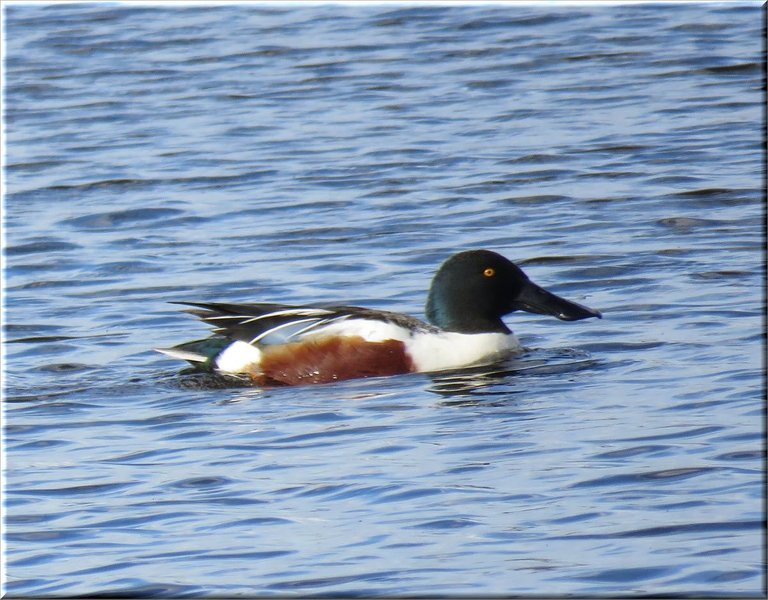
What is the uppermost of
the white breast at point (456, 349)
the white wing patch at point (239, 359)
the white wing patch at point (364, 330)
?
the white wing patch at point (364, 330)

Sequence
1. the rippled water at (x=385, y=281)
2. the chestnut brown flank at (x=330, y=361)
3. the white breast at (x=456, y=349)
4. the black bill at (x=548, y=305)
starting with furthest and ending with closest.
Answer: the black bill at (x=548, y=305) < the white breast at (x=456, y=349) < the chestnut brown flank at (x=330, y=361) < the rippled water at (x=385, y=281)

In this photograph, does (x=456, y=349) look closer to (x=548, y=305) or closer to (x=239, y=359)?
(x=548, y=305)

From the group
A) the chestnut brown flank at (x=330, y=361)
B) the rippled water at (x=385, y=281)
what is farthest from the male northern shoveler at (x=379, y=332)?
the rippled water at (x=385, y=281)

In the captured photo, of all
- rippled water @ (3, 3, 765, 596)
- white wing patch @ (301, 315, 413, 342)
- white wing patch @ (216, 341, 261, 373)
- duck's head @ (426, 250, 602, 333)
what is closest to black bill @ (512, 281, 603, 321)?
duck's head @ (426, 250, 602, 333)

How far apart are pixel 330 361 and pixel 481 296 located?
0.97 metres

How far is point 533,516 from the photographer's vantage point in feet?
19.7

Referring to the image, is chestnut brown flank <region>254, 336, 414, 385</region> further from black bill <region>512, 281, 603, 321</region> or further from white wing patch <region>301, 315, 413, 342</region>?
black bill <region>512, 281, 603, 321</region>

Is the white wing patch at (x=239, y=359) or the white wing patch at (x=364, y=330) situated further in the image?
the white wing patch at (x=239, y=359)

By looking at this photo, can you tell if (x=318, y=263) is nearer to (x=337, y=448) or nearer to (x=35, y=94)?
(x=337, y=448)

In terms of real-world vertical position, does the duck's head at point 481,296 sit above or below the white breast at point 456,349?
above

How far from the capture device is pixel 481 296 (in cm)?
941

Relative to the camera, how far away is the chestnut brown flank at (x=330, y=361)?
8914 millimetres

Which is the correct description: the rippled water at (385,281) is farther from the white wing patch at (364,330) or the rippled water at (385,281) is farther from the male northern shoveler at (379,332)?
the white wing patch at (364,330)

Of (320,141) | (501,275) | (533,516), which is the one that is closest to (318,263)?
(501,275)
